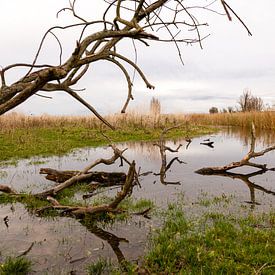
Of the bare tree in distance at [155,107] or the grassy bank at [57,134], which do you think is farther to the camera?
the bare tree in distance at [155,107]

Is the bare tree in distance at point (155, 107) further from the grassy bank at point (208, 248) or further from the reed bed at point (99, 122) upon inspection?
the grassy bank at point (208, 248)

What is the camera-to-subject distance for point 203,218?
5695 mm

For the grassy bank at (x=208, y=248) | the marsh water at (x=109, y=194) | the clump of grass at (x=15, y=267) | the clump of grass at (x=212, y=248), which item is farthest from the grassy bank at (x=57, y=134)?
the clump of grass at (x=15, y=267)

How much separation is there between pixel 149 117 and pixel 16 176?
767 inches

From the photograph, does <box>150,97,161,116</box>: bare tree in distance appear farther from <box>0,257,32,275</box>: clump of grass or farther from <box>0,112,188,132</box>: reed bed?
<box>0,257,32,275</box>: clump of grass

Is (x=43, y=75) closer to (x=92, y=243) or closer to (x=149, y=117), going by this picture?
(x=92, y=243)

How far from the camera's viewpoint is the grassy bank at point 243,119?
28148 mm

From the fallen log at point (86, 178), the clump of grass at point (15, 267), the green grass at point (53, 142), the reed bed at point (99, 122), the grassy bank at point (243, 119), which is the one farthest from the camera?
the grassy bank at point (243, 119)

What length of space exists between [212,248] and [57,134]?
16961 millimetres

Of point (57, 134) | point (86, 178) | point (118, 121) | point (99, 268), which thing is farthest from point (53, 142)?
point (99, 268)

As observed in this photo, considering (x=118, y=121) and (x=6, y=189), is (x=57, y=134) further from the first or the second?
(x=6, y=189)

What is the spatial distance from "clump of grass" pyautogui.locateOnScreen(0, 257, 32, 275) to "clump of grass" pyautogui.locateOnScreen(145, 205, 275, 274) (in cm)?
150

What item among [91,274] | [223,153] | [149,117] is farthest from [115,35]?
[149,117]

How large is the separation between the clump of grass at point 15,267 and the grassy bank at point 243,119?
26.2m
